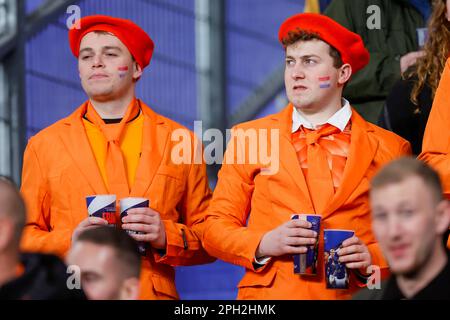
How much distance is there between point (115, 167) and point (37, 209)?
0.40 metres

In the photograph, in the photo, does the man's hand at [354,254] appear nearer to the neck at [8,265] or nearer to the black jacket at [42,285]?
the black jacket at [42,285]

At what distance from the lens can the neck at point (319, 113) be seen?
6027 millimetres

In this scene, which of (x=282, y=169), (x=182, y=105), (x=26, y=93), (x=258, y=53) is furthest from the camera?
(x=258, y=53)

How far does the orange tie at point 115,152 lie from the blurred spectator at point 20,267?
108cm

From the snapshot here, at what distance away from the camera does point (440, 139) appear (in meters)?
5.82

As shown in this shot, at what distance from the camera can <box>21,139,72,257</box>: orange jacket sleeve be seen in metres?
5.97

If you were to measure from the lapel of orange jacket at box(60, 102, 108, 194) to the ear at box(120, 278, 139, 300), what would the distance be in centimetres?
125

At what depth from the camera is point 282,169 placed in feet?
19.3

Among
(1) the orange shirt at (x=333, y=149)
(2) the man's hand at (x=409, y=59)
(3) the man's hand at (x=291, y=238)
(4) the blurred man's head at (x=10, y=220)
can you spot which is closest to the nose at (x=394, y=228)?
(3) the man's hand at (x=291, y=238)

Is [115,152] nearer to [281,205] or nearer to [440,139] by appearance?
[281,205]
